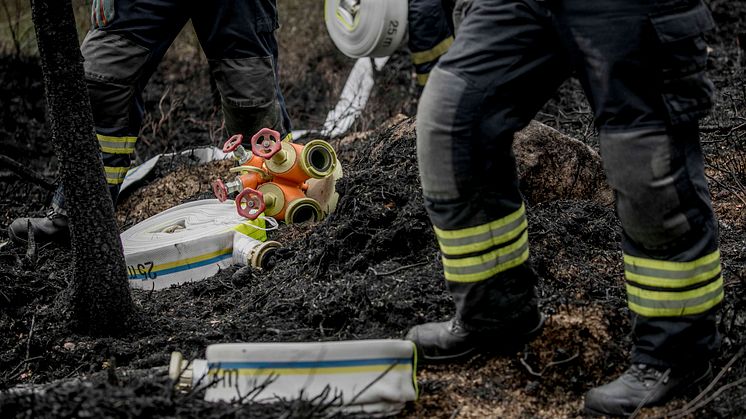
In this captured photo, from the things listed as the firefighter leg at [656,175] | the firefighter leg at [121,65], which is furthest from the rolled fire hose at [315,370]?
the firefighter leg at [121,65]

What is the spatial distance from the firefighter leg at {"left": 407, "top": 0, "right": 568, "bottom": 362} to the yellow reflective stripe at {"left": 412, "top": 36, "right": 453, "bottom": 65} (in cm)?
279

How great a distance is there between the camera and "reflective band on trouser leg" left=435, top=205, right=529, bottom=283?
2.37 metres

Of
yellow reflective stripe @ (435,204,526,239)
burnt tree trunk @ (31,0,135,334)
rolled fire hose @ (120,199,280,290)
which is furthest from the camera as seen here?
rolled fire hose @ (120,199,280,290)

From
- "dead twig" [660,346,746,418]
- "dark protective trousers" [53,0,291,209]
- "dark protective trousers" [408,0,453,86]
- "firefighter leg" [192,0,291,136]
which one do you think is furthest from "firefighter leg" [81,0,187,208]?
"dead twig" [660,346,746,418]

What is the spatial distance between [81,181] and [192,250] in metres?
0.99

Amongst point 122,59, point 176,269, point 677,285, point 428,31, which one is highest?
point 122,59

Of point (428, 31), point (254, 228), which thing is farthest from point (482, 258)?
point (428, 31)

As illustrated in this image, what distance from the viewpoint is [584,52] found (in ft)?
7.02

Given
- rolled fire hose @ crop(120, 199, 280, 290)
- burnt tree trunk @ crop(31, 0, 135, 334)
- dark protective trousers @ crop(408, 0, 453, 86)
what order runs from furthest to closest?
dark protective trousers @ crop(408, 0, 453, 86), rolled fire hose @ crop(120, 199, 280, 290), burnt tree trunk @ crop(31, 0, 135, 334)

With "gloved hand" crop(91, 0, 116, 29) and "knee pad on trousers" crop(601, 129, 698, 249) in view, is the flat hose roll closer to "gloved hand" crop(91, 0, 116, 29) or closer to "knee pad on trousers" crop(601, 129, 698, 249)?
"gloved hand" crop(91, 0, 116, 29)

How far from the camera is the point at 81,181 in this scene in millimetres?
2832

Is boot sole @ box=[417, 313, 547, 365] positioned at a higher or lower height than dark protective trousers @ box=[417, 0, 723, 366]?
lower

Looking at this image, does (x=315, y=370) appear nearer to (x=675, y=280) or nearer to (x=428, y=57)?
(x=675, y=280)

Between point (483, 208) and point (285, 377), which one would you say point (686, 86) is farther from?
point (285, 377)
